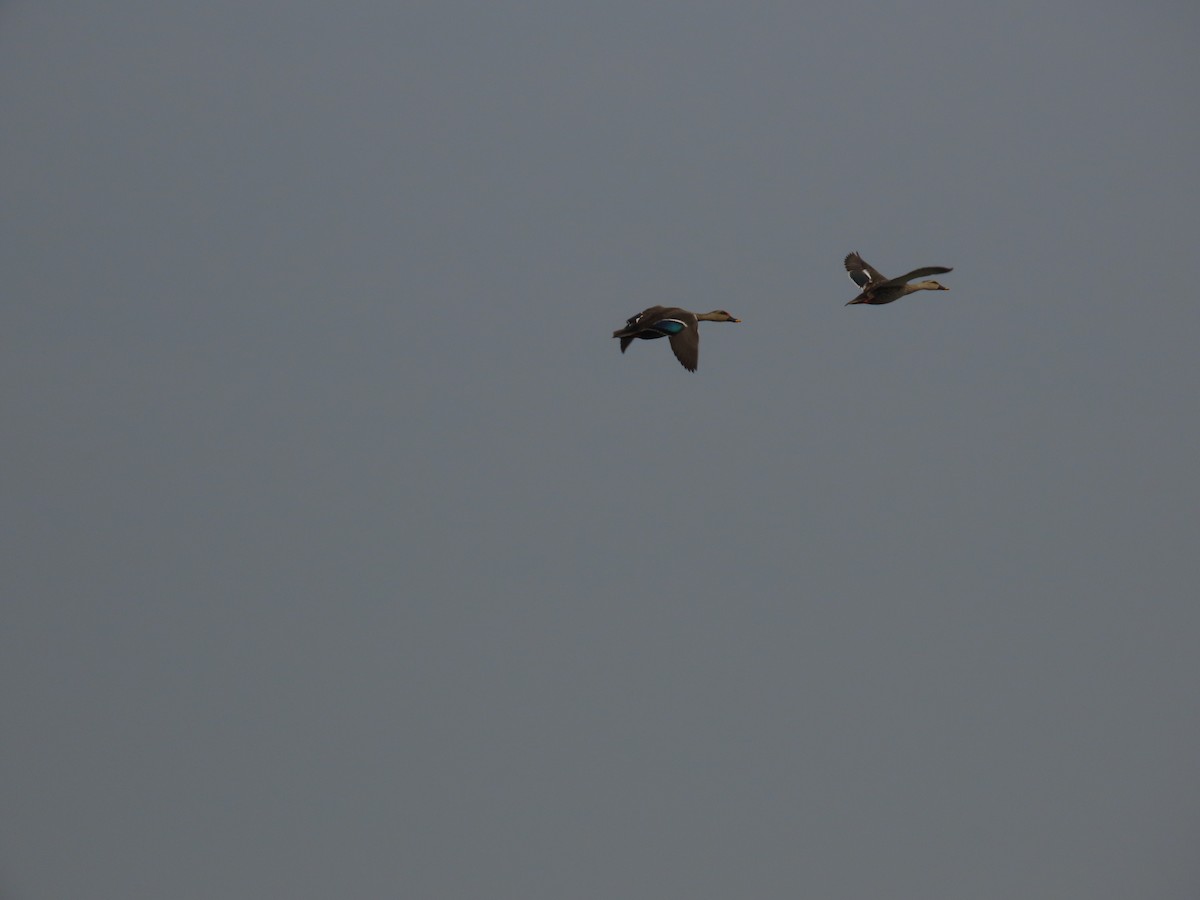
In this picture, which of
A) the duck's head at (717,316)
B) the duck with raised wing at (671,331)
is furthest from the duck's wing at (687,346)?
the duck's head at (717,316)

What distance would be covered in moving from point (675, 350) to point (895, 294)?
5739 millimetres

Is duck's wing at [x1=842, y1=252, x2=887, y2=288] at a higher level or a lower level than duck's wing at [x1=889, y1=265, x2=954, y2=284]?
higher

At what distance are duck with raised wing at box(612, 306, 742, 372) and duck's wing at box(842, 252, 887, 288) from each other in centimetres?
534

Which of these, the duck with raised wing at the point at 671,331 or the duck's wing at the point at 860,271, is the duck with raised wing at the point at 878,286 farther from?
the duck with raised wing at the point at 671,331

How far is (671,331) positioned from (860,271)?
6.94 m

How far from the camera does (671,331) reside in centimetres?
2686

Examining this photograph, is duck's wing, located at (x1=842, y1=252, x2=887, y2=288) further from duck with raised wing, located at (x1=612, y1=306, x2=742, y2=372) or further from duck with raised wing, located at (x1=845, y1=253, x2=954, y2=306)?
duck with raised wing, located at (x1=612, y1=306, x2=742, y2=372)

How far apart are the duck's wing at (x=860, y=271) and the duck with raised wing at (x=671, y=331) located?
17.5ft

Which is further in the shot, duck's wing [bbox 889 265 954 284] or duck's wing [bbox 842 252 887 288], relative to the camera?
duck's wing [bbox 842 252 887 288]

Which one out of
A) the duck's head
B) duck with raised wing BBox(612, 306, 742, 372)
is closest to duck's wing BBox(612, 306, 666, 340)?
duck with raised wing BBox(612, 306, 742, 372)

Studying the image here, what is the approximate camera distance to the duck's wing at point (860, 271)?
103ft

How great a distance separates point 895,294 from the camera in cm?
3020

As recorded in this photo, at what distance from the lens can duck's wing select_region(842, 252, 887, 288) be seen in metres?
31.5

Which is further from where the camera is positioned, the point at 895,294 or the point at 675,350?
the point at 895,294
